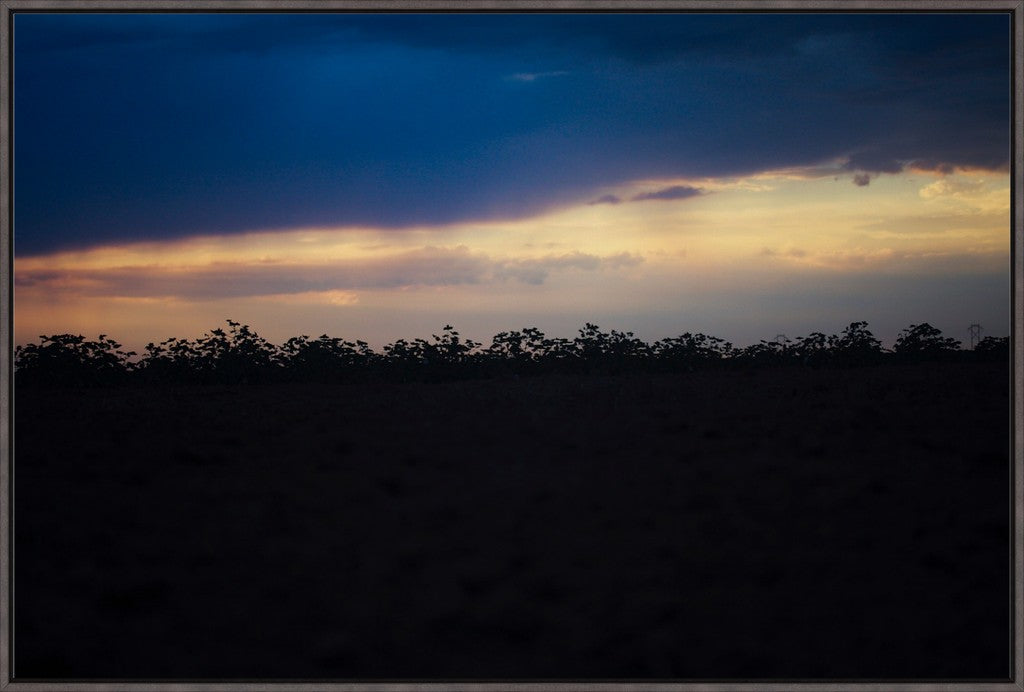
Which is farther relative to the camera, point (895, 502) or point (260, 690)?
point (895, 502)

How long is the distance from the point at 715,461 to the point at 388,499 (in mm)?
2854

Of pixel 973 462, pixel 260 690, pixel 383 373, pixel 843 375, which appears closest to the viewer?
pixel 260 690

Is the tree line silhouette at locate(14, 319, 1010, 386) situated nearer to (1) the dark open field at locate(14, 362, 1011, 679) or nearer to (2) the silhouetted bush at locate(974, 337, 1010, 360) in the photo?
(2) the silhouetted bush at locate(974, 337, 1010, 360)

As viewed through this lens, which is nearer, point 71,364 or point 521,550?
point 521,550

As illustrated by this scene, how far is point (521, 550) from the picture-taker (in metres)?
4.91

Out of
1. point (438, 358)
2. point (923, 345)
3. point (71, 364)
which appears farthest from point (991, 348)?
point (71, 364)

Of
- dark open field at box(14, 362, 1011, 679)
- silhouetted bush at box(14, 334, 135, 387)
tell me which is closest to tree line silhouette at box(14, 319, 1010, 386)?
silhouetted bush at box(14, 334, 135, 387)

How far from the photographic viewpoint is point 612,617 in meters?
4.24

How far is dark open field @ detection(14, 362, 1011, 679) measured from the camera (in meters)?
4.02

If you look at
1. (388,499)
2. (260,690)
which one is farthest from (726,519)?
(260,690)

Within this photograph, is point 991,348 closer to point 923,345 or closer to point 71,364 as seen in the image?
point 923,345

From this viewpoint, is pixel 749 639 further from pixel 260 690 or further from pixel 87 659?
pixel 87 659

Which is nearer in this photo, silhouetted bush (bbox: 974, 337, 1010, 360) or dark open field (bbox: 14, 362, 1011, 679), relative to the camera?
dark open field (bbox: 14, 362, 1011, 679)

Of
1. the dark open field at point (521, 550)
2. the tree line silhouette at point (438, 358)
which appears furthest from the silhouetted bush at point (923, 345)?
the dark open field at point (521, 550)
